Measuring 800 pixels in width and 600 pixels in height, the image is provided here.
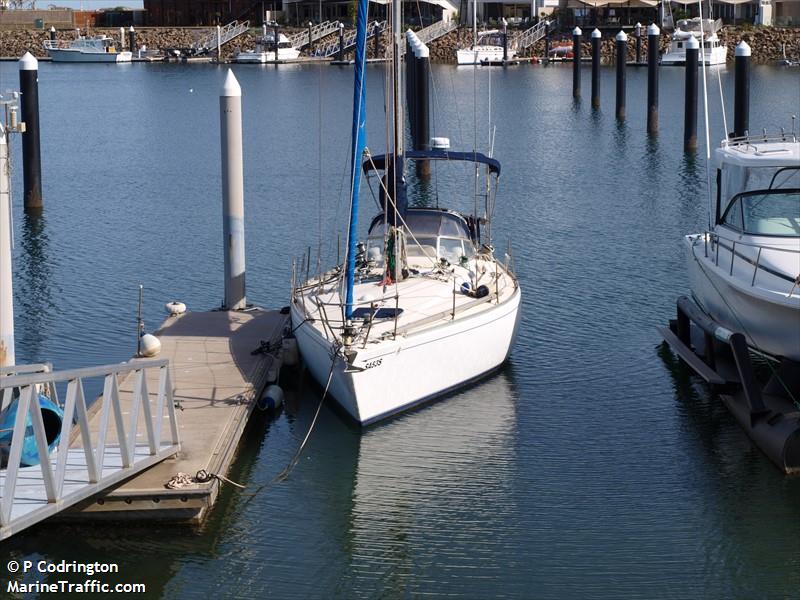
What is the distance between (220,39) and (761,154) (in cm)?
9270

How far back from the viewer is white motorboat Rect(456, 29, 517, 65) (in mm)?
93625

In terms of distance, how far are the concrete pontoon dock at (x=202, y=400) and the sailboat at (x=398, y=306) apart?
873mm

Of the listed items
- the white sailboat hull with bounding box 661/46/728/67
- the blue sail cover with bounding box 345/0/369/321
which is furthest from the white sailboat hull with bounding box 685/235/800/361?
the white sailboat hull with bounding box 661/46/728/67

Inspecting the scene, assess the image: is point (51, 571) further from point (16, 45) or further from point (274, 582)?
point (16, 45)

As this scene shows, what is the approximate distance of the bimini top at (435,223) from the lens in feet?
62.5

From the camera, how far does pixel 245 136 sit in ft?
162

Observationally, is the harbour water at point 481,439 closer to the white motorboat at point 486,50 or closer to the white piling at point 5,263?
the white piling at point 5,263

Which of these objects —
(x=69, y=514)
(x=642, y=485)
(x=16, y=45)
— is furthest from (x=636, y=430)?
(x=16, y=45)

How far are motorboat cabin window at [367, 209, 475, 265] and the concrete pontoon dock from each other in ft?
5.85

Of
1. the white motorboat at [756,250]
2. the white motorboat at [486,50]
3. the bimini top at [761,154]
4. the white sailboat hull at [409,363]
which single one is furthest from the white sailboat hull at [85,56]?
the white sailboat hull at [409,363]

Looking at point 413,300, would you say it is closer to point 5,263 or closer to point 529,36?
point 5,263

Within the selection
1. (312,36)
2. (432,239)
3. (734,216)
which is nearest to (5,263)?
(432,239)

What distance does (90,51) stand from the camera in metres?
107

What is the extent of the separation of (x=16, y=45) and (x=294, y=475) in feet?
352
